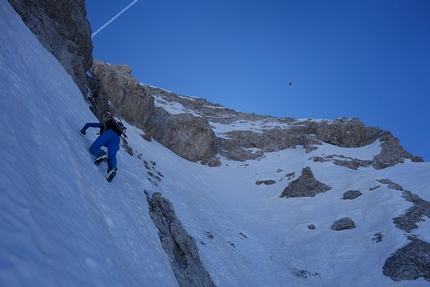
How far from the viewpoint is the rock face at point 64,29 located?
19.0 metres

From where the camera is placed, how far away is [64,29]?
2459 cm

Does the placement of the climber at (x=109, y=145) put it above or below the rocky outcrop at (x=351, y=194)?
below

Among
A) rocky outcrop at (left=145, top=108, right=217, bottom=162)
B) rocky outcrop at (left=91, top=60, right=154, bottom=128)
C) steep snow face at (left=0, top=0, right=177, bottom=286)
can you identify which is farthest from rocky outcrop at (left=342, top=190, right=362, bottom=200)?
rocky outcrop at (left=91, top=60, right=154, bottom=128)

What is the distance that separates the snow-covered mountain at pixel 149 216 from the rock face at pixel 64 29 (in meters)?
3.39

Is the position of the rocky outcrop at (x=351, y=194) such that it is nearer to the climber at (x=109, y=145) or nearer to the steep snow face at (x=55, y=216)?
the steep snow face at (x=55, y=216)

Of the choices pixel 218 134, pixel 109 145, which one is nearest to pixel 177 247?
pixel 109 145

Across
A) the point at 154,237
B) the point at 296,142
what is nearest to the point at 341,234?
the point at 154,237

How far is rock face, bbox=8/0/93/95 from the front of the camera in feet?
62.2

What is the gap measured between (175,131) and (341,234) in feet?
128

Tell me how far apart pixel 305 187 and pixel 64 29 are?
35.8 meters

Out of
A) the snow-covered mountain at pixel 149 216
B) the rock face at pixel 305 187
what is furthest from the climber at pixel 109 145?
the rock face at pixel 305 187

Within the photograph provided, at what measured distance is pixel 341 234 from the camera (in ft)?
78.8

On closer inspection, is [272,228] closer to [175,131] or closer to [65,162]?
[65,162]

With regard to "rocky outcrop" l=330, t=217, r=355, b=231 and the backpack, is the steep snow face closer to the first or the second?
the backpack
